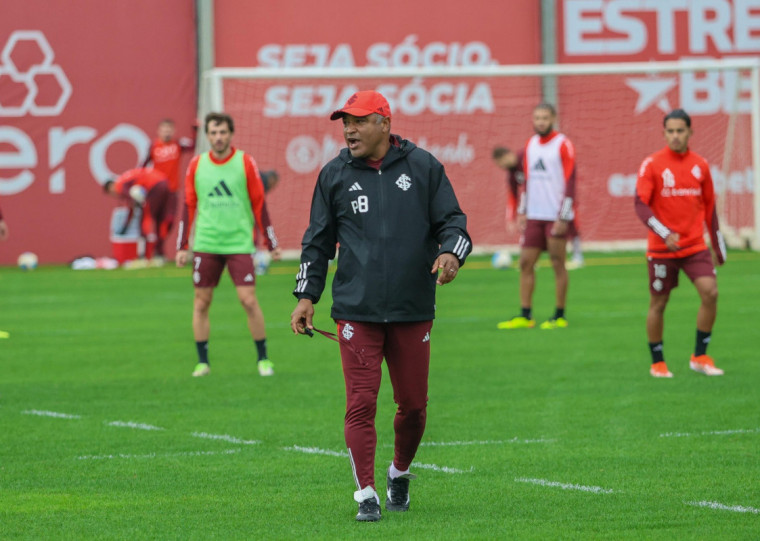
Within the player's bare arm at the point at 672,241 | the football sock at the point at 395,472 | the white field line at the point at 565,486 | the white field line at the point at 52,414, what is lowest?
the white field line at the point at 565,486

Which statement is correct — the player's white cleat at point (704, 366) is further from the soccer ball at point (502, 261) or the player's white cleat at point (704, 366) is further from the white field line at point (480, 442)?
the soccer ball at point (502, 261)

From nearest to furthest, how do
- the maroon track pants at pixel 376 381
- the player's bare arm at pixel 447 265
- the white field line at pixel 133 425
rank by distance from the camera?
1. the player's bare arm at pixel 447 265
2. the maroon track pants at pixel 376 381
3. the white field line at pixel 133 425

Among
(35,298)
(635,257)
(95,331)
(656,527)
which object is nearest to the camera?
(656,527)

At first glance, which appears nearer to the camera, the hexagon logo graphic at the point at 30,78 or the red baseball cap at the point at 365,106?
the red baseball cap at the point at 365,106

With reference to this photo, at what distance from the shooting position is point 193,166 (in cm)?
1197

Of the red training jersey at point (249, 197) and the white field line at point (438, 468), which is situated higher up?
the red training jersey at point (249, 197)

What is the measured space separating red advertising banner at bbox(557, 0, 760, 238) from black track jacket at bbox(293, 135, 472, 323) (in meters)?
22.5

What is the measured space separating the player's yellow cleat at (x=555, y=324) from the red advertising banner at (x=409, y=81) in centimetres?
1310

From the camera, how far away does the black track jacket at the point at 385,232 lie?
21.3 feet

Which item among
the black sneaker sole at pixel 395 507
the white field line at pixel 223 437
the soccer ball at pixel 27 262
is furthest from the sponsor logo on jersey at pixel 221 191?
the soccer ball at pixel 27 262

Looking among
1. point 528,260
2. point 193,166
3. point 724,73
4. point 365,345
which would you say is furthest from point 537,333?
point 724,73

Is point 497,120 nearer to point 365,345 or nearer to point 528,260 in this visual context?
point 528,260

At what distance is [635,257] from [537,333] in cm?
1322

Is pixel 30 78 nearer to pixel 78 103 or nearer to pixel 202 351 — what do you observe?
pixel 78 103
